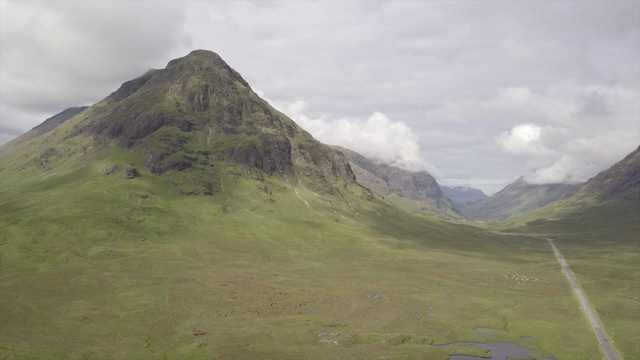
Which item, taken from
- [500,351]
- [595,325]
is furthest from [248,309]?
[595,325]

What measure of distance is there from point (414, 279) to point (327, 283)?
3921 cm

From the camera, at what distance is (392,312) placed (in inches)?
5094

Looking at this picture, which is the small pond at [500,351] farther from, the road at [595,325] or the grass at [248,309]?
the road at [595,325]

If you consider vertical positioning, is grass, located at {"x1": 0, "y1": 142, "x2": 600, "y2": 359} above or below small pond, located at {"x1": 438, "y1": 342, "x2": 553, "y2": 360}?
above

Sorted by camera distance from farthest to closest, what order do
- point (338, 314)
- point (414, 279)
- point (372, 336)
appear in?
point (414, 279)
point (338, 314)
point (372, 336)

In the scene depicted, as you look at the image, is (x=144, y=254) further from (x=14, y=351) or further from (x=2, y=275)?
(x=14, y=351)

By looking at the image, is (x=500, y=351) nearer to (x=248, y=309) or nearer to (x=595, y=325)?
(x=595, y=325)

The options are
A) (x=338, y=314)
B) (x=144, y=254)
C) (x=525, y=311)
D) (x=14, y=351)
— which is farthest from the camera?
(x=144, y=254)

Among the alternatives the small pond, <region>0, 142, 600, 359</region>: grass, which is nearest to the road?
<region>0, 142, 600, 359</region>: grass

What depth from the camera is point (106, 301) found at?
127 meters

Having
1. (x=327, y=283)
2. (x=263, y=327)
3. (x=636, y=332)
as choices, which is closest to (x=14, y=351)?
(x=263, y=327)

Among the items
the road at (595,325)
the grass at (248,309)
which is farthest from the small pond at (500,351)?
the road at (595,325)

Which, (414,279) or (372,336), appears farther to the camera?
(414,279)

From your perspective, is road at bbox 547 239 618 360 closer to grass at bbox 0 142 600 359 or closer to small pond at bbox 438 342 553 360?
grass at bbox 0 142 600 359
